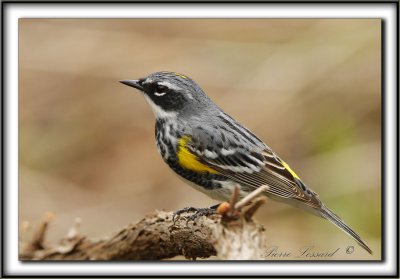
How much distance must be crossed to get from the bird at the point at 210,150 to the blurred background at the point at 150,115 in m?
2.20

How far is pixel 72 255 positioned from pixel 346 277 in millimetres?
2164

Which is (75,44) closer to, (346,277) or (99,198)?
(99,198)

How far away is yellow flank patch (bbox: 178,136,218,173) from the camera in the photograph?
6.04m

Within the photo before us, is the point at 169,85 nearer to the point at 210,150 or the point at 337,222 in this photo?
the point at 210,150

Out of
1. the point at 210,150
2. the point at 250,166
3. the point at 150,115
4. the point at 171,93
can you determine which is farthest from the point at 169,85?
the point at 150,115

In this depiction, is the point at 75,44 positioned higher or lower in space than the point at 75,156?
higher

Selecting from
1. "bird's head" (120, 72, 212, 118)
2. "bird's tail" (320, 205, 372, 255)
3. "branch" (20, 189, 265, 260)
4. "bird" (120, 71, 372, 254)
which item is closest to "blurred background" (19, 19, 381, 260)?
"bird's tail" (320, 205, 372, 255)

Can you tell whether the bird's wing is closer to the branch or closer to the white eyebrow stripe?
the white eyebrow stripe

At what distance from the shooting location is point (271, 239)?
8.36 metres

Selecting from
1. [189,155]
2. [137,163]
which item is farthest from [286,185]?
[137,163]

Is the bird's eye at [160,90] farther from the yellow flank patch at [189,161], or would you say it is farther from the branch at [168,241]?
the branch at [168,241]

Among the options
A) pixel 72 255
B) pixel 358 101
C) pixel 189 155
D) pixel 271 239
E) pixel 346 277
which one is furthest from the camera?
pixel 358 101

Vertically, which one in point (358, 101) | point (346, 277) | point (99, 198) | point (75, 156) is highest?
point (358, 101)

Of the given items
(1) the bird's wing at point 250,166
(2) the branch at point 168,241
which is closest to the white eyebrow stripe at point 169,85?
(1) the bird's wing at point 250,166
